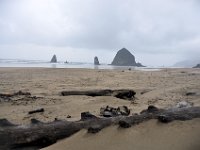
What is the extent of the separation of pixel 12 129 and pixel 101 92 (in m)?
6.60

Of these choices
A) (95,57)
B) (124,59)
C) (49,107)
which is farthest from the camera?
(124,59)

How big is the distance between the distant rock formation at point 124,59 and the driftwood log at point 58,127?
107117mm

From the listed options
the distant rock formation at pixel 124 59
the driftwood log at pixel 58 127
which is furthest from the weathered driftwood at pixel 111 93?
the distant rock formation at pixel 124 59

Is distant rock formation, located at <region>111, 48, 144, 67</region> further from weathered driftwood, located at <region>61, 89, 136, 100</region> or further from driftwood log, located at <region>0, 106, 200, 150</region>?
driftwood log, located at <region>0, 106, 200, 150</region>

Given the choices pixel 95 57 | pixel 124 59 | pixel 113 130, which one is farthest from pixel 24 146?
pixel 124 59

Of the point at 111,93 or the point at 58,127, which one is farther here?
the point at 111,93

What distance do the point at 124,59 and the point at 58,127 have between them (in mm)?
112985

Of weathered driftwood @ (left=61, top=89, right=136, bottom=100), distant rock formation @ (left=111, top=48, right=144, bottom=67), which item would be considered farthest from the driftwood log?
distant rock formation @ (left=111, top=48, right=144, bottom=67)

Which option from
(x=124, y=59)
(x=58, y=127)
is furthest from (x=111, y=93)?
(x=124, y=59)

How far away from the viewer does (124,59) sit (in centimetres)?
11819

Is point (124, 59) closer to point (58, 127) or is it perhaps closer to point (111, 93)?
point (111, 93)

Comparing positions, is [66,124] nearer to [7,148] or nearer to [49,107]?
[7,148]

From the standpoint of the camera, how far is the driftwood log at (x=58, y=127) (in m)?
5.33

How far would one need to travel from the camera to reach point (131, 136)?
18.1 ft
